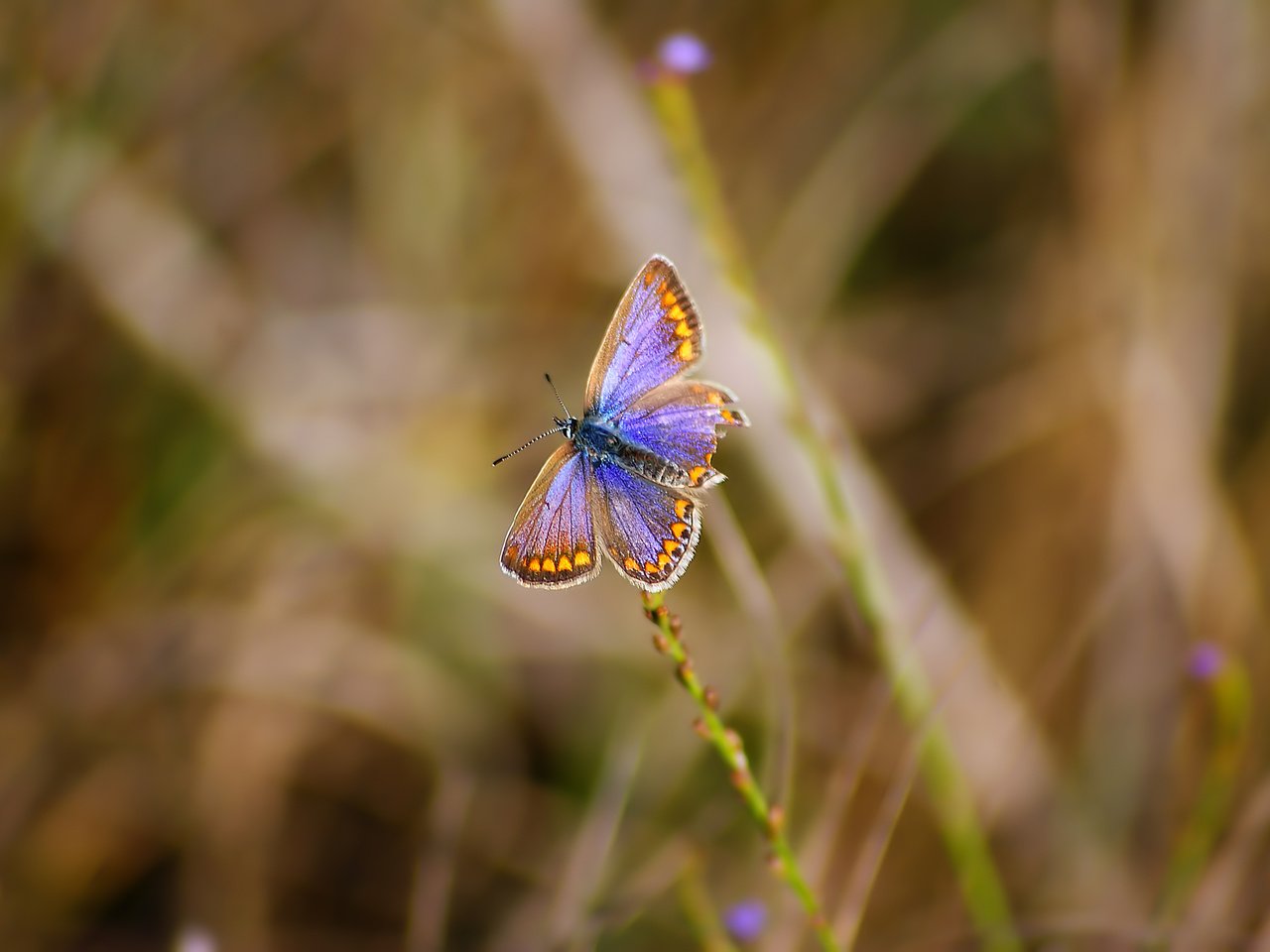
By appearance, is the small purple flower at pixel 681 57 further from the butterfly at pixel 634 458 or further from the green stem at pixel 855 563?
the butterfly at pixel 634 458

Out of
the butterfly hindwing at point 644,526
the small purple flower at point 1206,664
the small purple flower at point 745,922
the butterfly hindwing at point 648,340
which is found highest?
the butterfly hindwing at point 648,340

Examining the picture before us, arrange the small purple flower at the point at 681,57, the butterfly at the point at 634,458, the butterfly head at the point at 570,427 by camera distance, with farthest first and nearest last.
Answer: the butterfly head at the point at 570,427 → the small purple flower at the point at 681,57 → the butterfly at the point at 634,458

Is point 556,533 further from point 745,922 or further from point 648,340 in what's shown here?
point 745,922

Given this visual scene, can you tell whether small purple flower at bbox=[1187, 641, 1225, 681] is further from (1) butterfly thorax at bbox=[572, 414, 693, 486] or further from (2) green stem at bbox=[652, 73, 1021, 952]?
(1) butterfly thorax at bbox=[572, 414, 693, 486]

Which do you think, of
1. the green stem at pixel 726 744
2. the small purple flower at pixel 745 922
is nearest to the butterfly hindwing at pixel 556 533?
the green stem at pixel 726 744

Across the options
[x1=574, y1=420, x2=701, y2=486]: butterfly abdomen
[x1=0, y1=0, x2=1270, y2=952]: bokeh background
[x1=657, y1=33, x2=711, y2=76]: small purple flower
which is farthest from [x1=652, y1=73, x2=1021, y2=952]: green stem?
[x1=0, y1=0, x2=1270, y2=952]: bokeh background

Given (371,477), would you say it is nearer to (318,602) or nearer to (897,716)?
(318,602)

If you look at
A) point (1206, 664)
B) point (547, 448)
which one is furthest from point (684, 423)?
point (547, 448)
